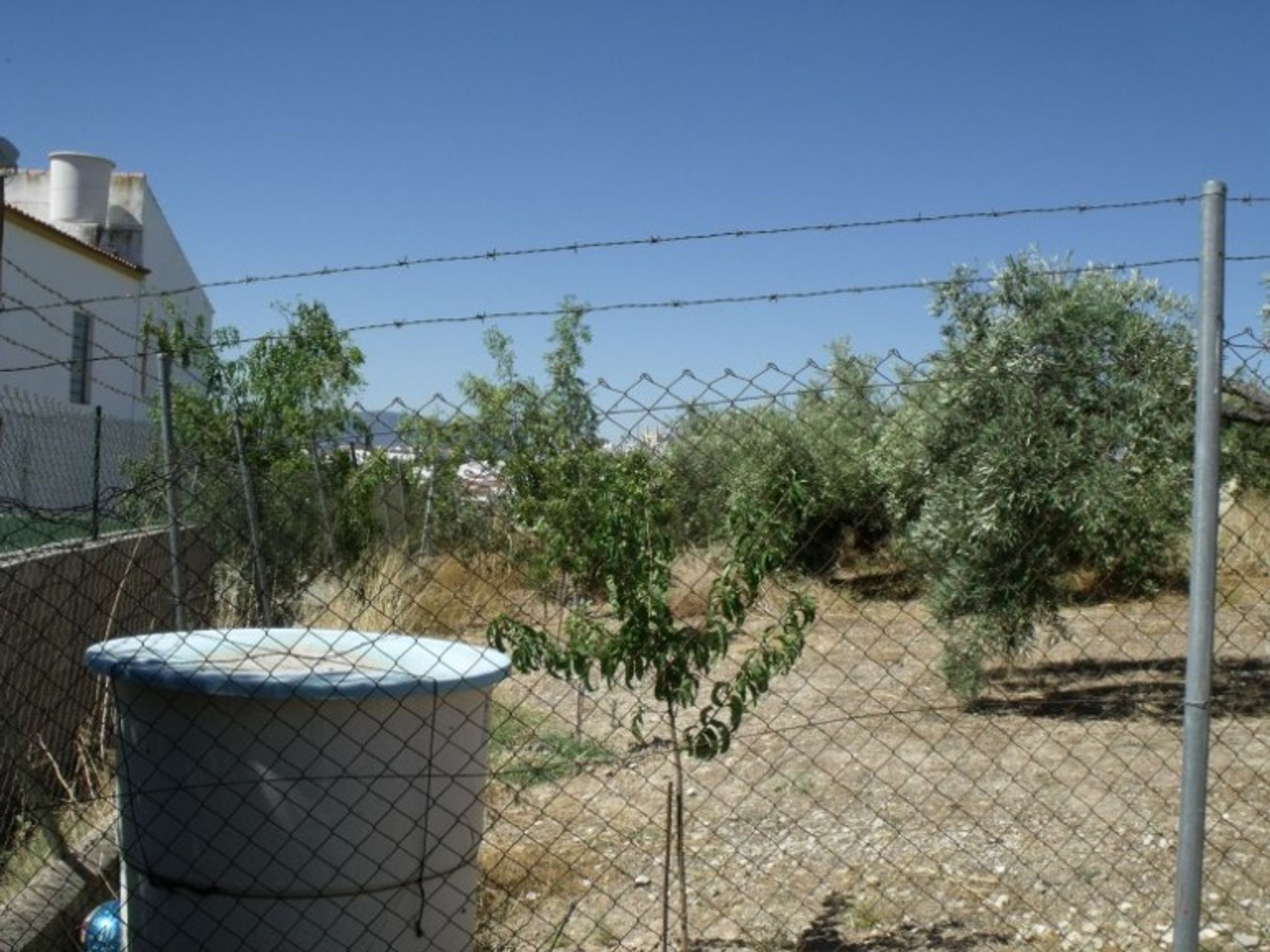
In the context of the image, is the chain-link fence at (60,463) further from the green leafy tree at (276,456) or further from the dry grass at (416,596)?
the dry grass at (416,596)

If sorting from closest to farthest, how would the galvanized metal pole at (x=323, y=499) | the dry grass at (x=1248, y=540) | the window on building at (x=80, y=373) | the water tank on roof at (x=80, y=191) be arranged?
the galvanized metal pole at (x=323, y=499) < the dry grass at (x=1248, y=540) < the window on building at (x=80, y=373) < the water tank on roof at (x=80, y=191)

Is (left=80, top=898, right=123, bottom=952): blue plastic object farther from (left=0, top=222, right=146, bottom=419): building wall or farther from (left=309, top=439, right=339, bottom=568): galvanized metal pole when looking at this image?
(left=0, top=222, right=146, bottom=419): building wall

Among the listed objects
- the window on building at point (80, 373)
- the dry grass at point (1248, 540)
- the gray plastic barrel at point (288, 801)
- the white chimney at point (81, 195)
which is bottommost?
the gray plastic barrel at point (288, 801)

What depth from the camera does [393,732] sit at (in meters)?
2.99

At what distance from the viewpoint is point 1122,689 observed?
8.88 meters

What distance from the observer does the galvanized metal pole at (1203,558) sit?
291 centimetres

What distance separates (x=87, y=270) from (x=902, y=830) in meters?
18.8

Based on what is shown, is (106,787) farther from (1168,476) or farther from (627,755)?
(1168,476)

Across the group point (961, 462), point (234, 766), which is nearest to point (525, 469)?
point (234, 766)

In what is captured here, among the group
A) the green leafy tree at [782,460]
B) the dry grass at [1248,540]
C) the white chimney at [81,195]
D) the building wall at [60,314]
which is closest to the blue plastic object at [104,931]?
the green leafy tree at [782,460]

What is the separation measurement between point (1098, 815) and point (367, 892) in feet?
12.6

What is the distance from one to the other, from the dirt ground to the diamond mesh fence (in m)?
0.02

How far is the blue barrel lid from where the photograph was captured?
114 inches

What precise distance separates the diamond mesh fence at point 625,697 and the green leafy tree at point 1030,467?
0.11ft
